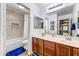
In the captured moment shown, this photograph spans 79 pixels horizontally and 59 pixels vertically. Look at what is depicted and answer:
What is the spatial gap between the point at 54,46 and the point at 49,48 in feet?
0.30

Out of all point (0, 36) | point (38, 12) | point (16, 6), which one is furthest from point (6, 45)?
point (38, 12)

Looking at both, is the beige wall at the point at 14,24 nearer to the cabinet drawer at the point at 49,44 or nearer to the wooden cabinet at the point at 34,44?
the wooden cabinet at the point at 34,44

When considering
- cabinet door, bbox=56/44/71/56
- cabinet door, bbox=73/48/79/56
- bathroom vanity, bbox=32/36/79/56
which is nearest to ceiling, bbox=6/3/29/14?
bathroom vanity, bbox=32/36/79/56

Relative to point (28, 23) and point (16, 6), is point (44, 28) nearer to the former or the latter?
point (28, 23)

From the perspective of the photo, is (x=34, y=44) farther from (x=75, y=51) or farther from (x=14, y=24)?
(x=75, y=51)

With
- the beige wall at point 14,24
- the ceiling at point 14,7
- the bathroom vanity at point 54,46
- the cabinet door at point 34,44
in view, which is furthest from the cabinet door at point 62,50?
the ceiling at point 14,7

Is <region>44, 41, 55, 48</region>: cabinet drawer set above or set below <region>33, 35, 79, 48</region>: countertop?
below

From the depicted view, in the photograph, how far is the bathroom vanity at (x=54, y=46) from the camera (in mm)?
1061

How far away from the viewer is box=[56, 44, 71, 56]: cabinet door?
3.56 feet

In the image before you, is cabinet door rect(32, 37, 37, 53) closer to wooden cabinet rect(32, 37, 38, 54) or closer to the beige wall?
wooden cabinet rect(32, 37, 38, 54)

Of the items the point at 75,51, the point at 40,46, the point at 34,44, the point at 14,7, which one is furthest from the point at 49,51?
the point at 14,7

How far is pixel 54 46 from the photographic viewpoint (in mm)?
1192

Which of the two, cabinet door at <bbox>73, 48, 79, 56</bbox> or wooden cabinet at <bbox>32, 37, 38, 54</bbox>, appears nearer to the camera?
cabinet door at <bbox>73, 48, 79, 56</bbox>

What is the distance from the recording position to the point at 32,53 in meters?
1.27
